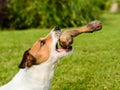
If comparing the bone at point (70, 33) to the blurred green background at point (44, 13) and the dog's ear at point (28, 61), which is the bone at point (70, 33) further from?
the blurred green background at point (44, 13)

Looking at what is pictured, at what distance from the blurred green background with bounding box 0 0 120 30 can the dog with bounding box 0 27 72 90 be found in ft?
39.9

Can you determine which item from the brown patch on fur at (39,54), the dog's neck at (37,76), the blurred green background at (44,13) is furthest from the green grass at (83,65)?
the blurred green background at (44,13)

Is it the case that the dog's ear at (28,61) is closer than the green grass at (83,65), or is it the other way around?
the dog's ear at (28,61)

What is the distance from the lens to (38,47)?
627 cm

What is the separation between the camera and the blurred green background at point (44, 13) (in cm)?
1853

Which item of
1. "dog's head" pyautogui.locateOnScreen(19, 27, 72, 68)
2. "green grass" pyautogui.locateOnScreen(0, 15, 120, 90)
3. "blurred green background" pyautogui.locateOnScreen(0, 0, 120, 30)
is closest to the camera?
"dog's head" pyautogui.locateOnScreen(19, 27, 72, 68)

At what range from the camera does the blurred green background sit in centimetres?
1853

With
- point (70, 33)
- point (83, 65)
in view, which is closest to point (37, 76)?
point (70, 33)

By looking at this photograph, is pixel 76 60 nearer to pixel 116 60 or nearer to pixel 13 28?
pixel 116 60

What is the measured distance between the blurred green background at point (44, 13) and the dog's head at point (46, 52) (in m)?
12.1

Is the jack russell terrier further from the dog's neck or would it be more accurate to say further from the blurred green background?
the blurred green background

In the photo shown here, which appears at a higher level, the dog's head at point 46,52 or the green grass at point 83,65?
the dog's head at point 46,52

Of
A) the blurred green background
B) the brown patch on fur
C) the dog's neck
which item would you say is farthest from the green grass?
the blurred green background

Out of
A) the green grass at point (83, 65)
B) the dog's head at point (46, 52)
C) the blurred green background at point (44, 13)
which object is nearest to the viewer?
the dog's head at point (46, 52)
